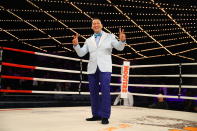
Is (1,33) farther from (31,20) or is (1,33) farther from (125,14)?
(125,14)

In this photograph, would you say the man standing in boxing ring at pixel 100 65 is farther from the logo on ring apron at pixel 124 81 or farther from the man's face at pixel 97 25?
the logo on ring apron at pixel 124 81

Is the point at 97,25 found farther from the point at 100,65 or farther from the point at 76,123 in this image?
the point at 76,123

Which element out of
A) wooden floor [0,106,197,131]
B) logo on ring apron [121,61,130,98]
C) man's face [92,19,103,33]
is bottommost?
wooden floor [0,106,197,131]

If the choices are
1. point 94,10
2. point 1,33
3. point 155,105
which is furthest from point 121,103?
point 1,33

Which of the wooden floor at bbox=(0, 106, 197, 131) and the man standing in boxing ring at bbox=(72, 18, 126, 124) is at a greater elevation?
the man standing in boxing ring at bbox=(72, 18, 126, 124)

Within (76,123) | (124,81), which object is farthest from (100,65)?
(124,81)

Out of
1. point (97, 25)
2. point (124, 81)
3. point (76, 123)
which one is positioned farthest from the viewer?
point (124, 81)

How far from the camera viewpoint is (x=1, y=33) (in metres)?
12.9

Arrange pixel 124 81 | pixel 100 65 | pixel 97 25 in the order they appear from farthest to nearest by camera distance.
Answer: pixel 124 81
pixel 97 25
pixel 100 65

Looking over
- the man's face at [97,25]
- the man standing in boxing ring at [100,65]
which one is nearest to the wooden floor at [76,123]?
A: the man standing in boxing ring at [100,65]

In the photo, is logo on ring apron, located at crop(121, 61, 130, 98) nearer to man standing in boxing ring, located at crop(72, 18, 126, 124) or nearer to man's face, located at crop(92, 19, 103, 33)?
man standing in boxing ring, located at crop(72, 18, 126, 124)

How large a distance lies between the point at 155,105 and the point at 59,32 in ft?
26.4

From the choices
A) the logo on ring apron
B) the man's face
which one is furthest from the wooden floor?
the logo on ring apron

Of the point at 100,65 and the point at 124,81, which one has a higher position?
the point at 100,65
